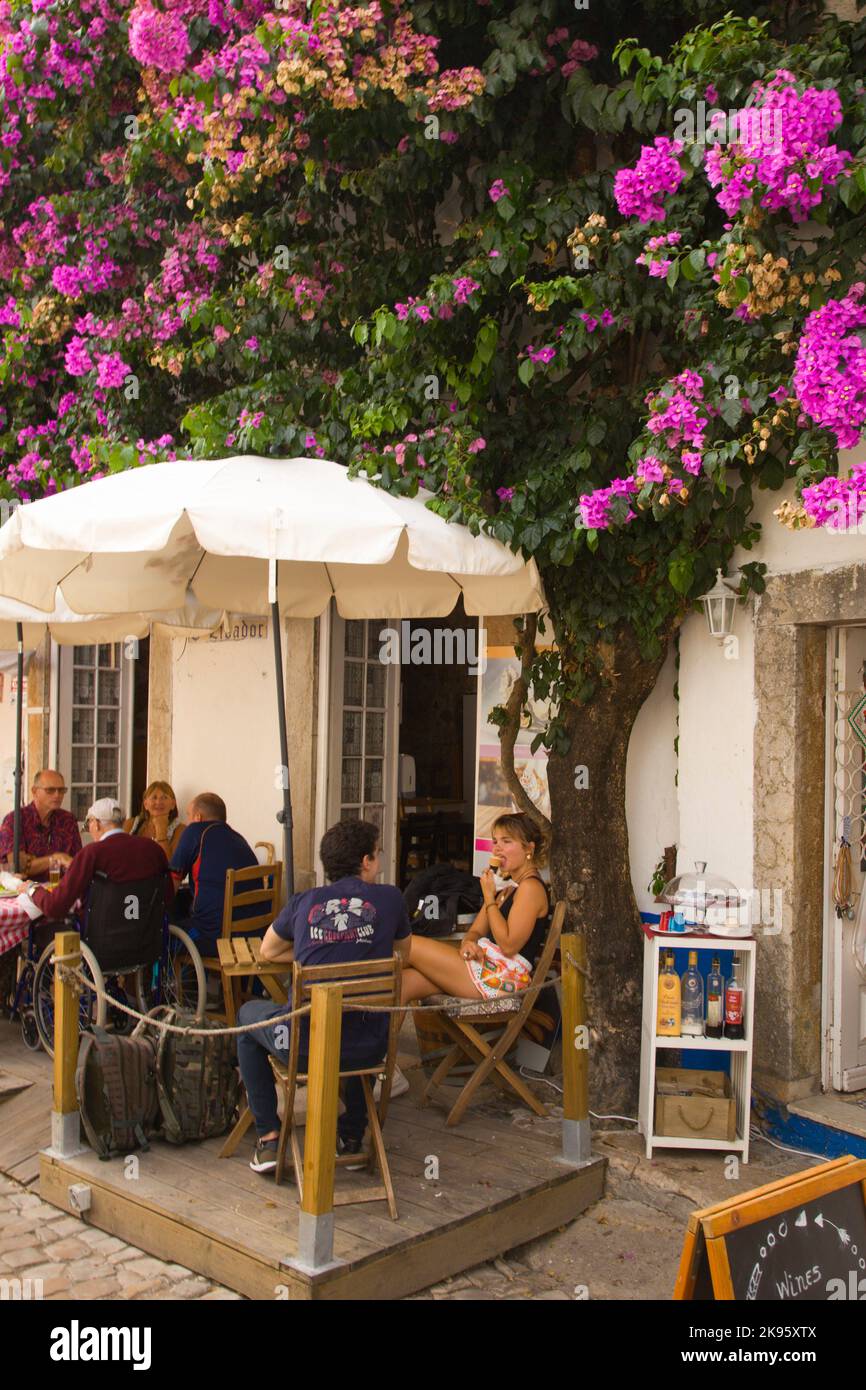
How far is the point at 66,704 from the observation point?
34.3 ft

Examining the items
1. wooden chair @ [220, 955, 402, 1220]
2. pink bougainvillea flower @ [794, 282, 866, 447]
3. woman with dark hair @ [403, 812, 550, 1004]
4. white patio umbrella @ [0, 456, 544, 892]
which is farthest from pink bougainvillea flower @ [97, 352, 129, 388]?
wooden chair @ [220, 955, 402, 1220]

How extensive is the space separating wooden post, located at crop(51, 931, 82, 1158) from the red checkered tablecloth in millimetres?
1370

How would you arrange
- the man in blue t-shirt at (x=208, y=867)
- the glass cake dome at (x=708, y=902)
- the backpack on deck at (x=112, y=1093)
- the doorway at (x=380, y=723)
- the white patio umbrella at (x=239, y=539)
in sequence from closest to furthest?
1. the white patio umbrella at (x=239, y=539)
2. the backpack on deck at (x=112, y=1093)
3. the glass cake dome at (x=708, y=902)
4. the man in blue t-shirt at (x=208, y=867)
5. the doorway at (x=380, y=723)

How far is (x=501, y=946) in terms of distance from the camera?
18.4 ft

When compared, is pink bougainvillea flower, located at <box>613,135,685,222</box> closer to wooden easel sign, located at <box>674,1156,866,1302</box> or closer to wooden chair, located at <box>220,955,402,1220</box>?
wooden chair, located at <box>220,955,402,1220</box>

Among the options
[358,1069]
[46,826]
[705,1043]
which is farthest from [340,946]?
[46,826]

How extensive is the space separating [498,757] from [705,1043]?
2.31 m

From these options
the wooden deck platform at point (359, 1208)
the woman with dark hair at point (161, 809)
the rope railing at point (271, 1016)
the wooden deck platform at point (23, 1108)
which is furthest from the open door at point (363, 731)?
the wooden deck platform at point (359, 1208)

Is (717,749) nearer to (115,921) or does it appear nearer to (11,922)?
(115,921)

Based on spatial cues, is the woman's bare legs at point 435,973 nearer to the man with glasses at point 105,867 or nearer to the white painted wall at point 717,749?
the white painted wall at point 717,749

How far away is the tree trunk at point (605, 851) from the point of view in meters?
5.86

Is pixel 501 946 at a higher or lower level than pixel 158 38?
lower

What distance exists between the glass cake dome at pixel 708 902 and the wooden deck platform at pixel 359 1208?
1093mm

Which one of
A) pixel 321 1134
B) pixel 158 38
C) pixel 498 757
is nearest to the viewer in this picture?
pixel 321 1134
